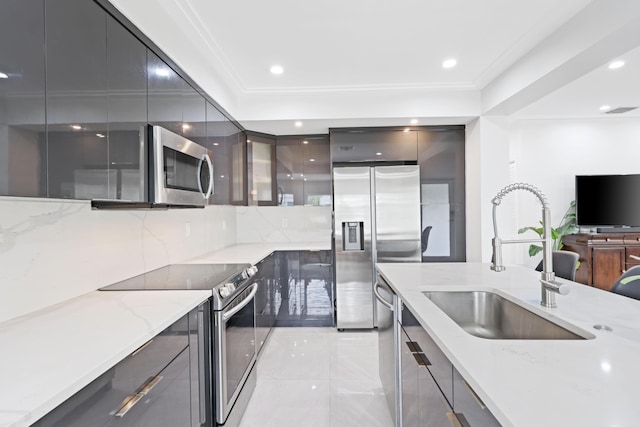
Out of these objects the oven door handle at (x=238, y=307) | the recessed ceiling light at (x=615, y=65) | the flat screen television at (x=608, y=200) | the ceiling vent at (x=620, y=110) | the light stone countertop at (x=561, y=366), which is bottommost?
the oven door handle at (x=238, y=307)

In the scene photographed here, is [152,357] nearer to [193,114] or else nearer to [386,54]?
[193,114]

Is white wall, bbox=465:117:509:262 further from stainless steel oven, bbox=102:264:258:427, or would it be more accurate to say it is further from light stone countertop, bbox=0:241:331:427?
light stone countertop, bbox=0:241:331:427

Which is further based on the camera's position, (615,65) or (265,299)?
(265,299)

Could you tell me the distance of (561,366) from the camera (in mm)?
798

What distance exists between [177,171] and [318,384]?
182 cm

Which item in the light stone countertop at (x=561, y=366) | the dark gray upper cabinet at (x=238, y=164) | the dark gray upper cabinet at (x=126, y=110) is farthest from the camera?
the dark gray upper cabinet at (x=238, y=164)

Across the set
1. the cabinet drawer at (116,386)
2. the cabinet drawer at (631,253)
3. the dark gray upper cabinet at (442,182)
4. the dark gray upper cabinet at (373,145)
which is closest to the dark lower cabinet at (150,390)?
the cabinet drawer at (116,386)

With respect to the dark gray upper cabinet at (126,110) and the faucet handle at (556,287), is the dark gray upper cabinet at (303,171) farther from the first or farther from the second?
the faucet handle at (556,287)

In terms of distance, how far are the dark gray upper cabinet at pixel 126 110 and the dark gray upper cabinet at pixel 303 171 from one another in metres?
2.29

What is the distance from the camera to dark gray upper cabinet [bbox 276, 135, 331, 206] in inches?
154

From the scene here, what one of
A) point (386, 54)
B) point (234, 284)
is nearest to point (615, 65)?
point (386, 54)

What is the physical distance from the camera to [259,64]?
279 cm

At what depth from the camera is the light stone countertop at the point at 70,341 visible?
738mm

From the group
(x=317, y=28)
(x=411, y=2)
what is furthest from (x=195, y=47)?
(x=411, y=2)
